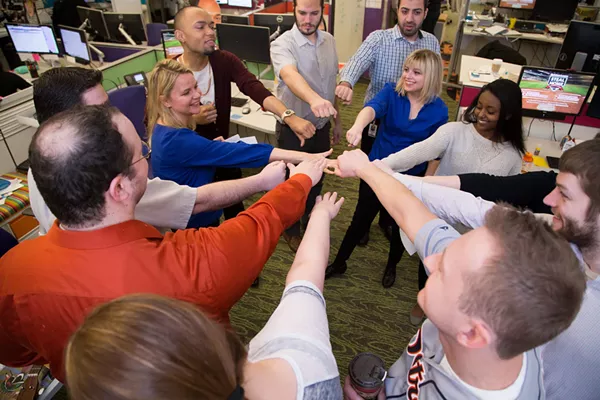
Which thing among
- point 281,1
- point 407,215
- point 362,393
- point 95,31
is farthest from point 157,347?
point 281,1

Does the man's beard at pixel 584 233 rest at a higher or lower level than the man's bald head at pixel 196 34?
lower

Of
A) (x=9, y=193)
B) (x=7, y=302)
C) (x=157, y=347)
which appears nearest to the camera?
(x=157, y=347)

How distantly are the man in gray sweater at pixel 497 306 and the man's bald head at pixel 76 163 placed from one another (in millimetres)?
872

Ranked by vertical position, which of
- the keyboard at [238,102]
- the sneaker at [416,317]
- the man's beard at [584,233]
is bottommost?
the sneaker at [416,317]

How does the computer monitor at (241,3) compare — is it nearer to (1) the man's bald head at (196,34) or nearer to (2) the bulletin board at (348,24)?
(2) the bulletin board at (348,24)

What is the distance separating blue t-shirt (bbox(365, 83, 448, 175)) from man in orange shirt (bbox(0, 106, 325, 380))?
161 centimetres

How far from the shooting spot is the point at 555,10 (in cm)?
589

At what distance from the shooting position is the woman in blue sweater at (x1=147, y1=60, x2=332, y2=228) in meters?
1.76

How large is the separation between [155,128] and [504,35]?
579 centimetres

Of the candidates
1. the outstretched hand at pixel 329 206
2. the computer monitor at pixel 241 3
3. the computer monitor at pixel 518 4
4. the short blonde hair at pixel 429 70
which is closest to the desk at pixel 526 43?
the computer monitor at pixel 518 4

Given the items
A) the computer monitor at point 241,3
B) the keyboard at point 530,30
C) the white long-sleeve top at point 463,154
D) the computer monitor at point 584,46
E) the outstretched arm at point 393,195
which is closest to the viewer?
the outstretched arm at point 393,195

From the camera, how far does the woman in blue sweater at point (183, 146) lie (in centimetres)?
176

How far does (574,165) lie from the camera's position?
3.94 ft

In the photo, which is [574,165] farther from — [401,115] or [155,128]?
[155,128]
